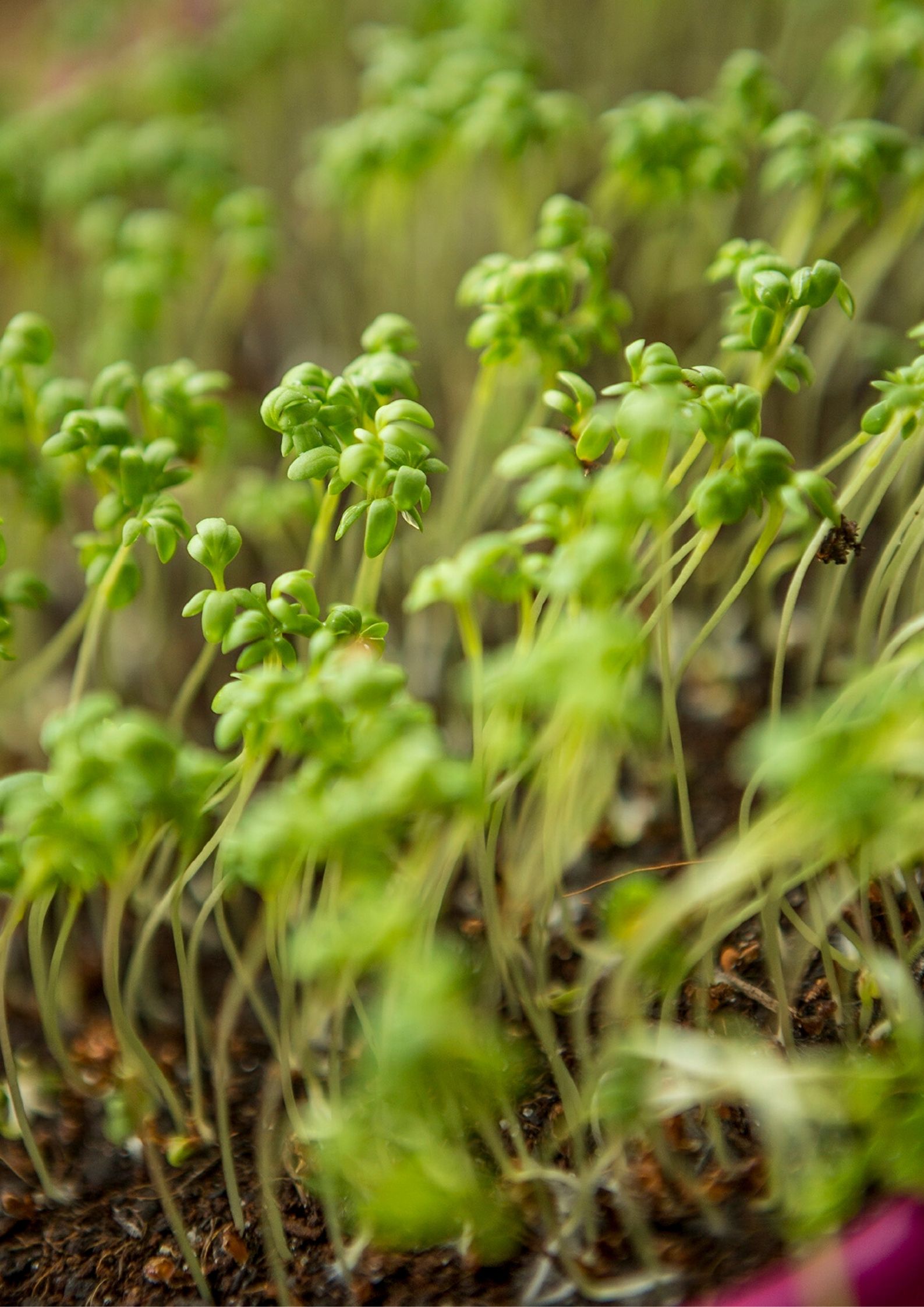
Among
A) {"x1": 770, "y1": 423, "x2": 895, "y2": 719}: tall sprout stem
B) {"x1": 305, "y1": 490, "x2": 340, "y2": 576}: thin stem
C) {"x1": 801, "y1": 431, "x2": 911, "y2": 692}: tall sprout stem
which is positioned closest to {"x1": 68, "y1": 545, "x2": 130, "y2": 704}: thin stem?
{"x1": 305, "y1": 490, "x2": 340, "y2": 576}: thin stem

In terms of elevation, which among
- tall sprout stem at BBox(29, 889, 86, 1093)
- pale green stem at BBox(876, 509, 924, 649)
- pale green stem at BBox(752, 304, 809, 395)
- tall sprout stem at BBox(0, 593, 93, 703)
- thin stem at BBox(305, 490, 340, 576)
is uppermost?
pale green stem at BBox(752, 304, 809, 395)

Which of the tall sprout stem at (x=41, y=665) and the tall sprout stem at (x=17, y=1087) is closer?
the tall sprout stem at (x=17, y=1087)

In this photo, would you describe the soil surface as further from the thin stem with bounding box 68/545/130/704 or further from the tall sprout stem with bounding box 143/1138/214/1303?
the thin stem with bounding box 68/545/130/704

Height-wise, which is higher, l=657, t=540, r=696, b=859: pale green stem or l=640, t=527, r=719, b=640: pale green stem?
l=640, t=527, r=719, b=640: pale green stem

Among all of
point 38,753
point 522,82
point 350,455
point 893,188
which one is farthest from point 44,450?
point 893,188

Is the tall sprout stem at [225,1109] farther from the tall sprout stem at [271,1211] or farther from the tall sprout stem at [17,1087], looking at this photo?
the tall sprout stem at [17,1087]

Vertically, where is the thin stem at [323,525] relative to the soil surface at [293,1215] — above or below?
above

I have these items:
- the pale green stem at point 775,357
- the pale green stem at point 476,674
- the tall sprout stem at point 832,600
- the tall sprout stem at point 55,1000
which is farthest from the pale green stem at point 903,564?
the tall sprout stem at point 55,1000

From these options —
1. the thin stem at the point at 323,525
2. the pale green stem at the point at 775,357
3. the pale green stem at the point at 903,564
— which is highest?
the pale green stem at the point at 775,357

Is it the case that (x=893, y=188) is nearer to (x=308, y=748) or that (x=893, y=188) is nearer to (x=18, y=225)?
(x=18, y=225)

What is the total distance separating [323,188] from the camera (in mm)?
1688

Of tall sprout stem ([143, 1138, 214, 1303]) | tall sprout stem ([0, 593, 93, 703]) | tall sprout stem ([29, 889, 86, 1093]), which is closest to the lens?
tall sprout stem ([143, 1138, 214, 1303])

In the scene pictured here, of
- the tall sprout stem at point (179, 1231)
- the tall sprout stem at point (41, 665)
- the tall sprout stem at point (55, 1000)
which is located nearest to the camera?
the tall sprout stem at point (179, 1231)

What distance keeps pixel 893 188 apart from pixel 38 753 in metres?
1.50
